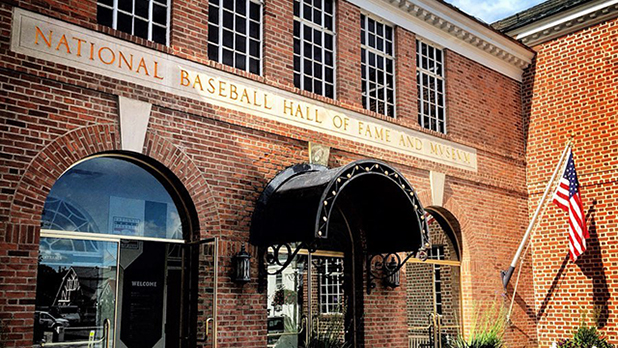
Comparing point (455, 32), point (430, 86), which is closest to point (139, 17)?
point (430, 86)

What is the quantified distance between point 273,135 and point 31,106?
3808 millimetres

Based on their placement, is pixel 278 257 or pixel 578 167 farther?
pixel 578 167

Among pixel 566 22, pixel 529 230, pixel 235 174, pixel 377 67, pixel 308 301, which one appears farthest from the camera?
pixel 566 22

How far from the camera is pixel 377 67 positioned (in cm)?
1259

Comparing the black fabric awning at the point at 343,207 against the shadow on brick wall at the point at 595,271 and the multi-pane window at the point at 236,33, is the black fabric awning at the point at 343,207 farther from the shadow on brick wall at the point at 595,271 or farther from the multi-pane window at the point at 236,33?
the shadow on brick wall at the point at 595,271

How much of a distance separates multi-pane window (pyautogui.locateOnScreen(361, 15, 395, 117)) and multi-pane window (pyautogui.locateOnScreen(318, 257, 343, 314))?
3.03m

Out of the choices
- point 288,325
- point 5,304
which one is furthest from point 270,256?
point 5,304

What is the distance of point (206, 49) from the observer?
31.2 feet

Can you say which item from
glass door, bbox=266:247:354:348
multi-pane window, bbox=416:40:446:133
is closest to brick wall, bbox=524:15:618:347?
multi-pane window, bbox=416:40:446:133

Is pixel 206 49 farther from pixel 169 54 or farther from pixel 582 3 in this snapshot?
pixel 582 3

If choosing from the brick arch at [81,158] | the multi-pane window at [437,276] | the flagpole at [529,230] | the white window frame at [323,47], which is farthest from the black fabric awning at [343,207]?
the flagpole at [529,230]

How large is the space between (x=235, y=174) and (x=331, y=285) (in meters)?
3.01

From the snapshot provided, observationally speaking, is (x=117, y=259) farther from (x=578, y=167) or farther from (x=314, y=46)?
(x=578, y=167)

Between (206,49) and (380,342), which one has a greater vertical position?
(206,49)
